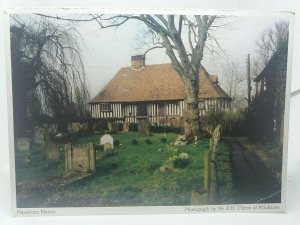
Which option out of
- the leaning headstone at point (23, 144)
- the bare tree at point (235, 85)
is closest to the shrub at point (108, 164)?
the leaning headstone at point (23, 144)

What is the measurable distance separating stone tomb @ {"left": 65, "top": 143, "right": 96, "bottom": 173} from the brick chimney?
0.91 ft

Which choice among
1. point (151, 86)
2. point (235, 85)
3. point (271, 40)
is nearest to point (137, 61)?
point (151, 86)

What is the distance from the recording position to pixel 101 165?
1236 mm

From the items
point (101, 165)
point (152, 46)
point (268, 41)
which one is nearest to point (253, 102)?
point (268, 41)

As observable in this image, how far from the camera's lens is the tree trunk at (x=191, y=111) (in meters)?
1.21

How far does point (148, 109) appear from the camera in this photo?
1.22m

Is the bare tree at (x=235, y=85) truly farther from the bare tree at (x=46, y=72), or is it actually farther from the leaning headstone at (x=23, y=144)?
the leaning headstone at (x=23, y=144)

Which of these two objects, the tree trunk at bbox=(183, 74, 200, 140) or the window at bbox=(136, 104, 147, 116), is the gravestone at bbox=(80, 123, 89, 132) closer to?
the window at bbox=(136, 104, 147, 116)

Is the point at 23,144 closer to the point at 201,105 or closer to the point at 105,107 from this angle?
the point at 105,107

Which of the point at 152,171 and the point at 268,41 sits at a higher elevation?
the point at 268,41

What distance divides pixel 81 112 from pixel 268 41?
61 centimetres

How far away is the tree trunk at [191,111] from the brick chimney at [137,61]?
15 cm

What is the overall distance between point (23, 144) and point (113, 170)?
28cm

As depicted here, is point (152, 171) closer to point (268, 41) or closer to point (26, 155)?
point (26, 155)
